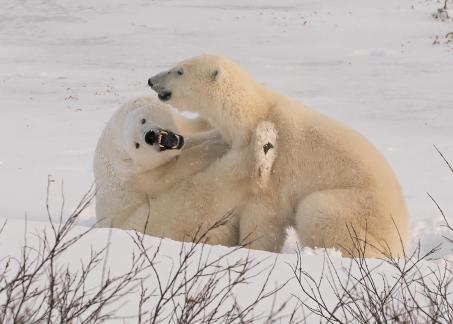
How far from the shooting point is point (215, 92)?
5.26 meters

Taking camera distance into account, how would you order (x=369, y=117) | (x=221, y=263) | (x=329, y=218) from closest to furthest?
(x=221, y=263), (x=329, y=218), (x=369, y=117)

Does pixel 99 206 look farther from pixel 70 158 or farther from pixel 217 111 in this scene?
pixel 70 158

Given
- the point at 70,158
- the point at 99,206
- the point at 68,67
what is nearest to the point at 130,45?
the point at 68,67

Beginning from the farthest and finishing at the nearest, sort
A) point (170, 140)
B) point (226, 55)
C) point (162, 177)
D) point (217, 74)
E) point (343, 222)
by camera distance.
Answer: point (226, 55)
point (162, 177)
point (217, 74)
point (170, 140)
point (343, 222)

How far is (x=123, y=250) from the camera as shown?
12.4 feet

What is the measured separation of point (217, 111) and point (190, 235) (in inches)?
32.0

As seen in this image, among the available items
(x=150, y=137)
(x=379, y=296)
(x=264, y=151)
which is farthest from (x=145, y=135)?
(x=379, y=296)

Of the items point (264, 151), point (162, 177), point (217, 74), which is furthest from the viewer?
point (162, 177)

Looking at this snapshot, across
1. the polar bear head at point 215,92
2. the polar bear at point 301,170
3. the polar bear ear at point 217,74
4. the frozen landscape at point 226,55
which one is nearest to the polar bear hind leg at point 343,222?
the polar bear at point 301,170

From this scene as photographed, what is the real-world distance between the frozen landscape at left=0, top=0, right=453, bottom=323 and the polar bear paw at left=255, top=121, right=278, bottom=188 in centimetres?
→ 64

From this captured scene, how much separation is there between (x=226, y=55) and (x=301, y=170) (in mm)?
10184

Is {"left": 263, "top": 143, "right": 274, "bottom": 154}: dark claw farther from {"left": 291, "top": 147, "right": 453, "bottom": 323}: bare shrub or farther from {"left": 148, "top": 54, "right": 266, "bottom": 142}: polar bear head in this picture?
{"left": 291, "top": 147, "right": 453, "bottom": 323}: bare shrub

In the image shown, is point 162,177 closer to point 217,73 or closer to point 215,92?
point 215,92

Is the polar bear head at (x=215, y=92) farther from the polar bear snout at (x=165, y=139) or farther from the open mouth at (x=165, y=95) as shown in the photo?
the polar bear snout at (x=165, y=139)
